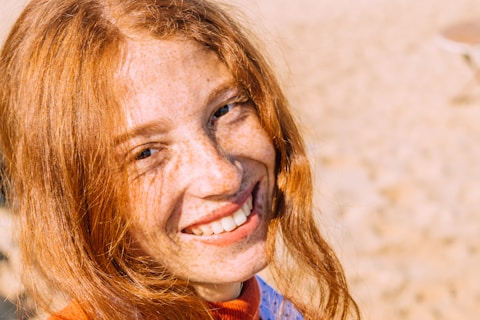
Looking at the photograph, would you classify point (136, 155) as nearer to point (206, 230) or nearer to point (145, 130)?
point (145, 130)

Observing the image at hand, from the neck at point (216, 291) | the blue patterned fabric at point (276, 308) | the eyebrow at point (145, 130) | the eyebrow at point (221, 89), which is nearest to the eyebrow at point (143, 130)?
the eyebrow at point (145, 130)

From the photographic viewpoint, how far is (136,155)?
1054 mm

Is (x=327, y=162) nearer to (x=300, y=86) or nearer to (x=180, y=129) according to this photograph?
(x=300, y=86)

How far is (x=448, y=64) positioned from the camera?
539 centimetres

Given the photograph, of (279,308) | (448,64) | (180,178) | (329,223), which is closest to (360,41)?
(448,64)

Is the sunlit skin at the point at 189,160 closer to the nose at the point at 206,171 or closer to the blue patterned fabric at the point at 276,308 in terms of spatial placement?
the nose at the point at 206,171

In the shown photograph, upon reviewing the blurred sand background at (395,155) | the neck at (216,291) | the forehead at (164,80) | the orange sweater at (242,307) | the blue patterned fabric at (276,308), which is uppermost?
the forehead at (164,80)

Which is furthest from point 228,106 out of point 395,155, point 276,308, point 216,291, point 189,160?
point 395,155

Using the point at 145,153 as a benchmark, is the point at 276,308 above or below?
below

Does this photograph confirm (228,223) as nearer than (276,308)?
Yes

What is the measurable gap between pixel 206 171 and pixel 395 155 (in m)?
3.14

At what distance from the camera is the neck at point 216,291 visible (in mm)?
1252

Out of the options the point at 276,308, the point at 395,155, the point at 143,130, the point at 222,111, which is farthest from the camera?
the point at 395,155

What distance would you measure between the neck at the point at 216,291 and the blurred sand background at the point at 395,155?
0.74m
